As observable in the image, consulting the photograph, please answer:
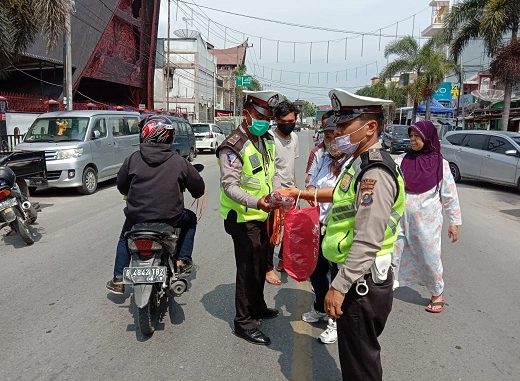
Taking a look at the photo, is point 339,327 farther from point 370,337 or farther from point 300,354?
point 300,354

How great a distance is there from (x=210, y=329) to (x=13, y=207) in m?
3.68

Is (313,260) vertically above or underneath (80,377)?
above

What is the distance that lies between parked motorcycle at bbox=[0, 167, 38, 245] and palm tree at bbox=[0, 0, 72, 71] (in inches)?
268

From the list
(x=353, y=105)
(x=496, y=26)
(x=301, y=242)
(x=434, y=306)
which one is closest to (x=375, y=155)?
(x=353, y=105)

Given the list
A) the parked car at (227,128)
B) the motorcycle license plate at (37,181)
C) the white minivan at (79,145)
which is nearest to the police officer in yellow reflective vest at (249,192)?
the motorcycle license plate at (37,181)

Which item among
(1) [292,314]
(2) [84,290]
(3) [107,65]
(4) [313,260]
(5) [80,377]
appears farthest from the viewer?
(3) [107,65]

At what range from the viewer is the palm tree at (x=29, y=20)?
11.1 metres

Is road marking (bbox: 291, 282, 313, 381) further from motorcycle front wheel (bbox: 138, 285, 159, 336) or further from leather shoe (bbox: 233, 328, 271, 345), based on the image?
motorcycle front wheel (bbox: 138, 285, 159, 336)

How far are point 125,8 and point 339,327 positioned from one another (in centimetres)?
3384

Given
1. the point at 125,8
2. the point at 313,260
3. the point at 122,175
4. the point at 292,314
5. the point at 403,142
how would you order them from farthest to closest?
the point at 125,8 < the point at 403,142 < the point at 292,314 < the point at 122,175 < the point at 313,260

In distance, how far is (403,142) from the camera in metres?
23.0

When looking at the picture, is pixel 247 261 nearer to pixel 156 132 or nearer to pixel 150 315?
pixel 150 315

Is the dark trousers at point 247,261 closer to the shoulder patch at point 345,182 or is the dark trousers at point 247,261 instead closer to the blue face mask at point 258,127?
the blue face mask at point 258,127

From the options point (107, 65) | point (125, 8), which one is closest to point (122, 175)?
point (107, 65)
